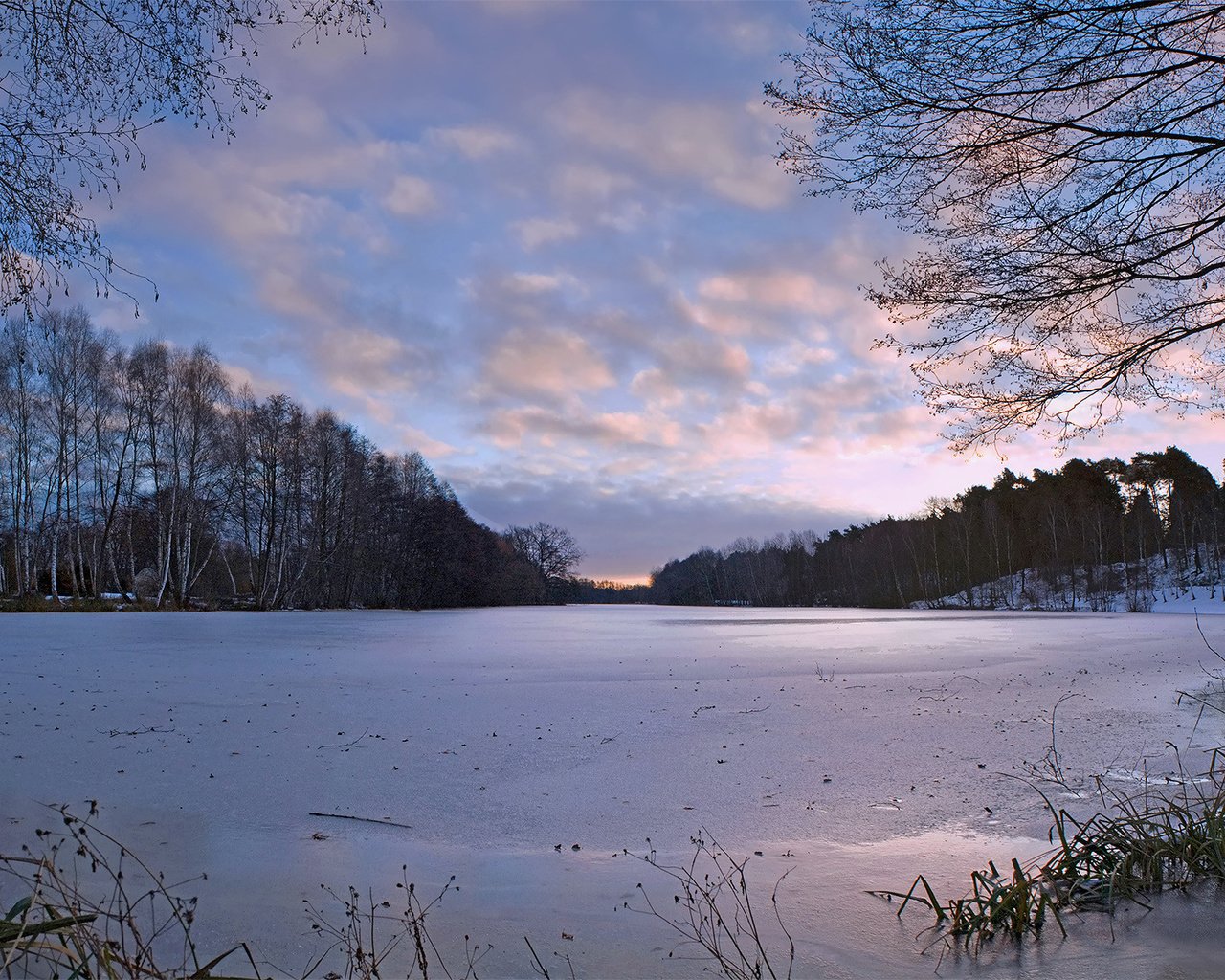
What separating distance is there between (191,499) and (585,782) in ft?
74.1

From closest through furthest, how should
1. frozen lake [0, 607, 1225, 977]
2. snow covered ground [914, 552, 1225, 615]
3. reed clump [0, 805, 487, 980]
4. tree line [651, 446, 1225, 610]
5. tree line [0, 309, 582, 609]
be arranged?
reed clump [0, 805, 487, 980], frozen lake [0, 607, 1225, 977], tree line [0, 309, 582, 609], snow covered ground [914, 552, 1225, 615], tree line [651, 446, 1225, 610]

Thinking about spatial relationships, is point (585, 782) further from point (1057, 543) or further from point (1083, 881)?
point (1057, 543)

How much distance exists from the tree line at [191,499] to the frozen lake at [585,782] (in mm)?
11185

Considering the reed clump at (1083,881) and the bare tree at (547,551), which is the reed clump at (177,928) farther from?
the bare tree at (547,551)

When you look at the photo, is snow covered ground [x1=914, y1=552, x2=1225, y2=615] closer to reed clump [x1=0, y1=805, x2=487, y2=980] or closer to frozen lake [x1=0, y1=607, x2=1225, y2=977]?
frozen lake [x1=0, y1=607, x2=1225, y2=977]

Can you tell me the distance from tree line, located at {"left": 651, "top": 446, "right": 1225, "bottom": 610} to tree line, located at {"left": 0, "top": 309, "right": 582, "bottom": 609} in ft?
107

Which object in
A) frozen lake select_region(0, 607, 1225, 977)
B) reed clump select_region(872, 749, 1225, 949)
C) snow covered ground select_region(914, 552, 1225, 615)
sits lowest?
snow covered ground select_region(914, 552, 1225, 615)

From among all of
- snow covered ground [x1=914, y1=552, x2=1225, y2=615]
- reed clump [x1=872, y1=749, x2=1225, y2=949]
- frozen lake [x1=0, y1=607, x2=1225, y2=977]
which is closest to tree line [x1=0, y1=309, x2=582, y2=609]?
frozen lake [x1=0, y1=607, x2=1225, y2=977]

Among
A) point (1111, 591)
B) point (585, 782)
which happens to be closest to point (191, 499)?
point (585, 782)

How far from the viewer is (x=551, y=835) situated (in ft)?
11.1

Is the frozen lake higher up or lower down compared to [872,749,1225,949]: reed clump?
lower down

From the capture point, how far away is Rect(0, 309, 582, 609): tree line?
21.0 meters

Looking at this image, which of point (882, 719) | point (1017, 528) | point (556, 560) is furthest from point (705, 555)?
point (882, 719)

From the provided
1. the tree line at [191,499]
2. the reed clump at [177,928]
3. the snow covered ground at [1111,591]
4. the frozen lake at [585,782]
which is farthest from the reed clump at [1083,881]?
the snow covered ground at [1111,591]
